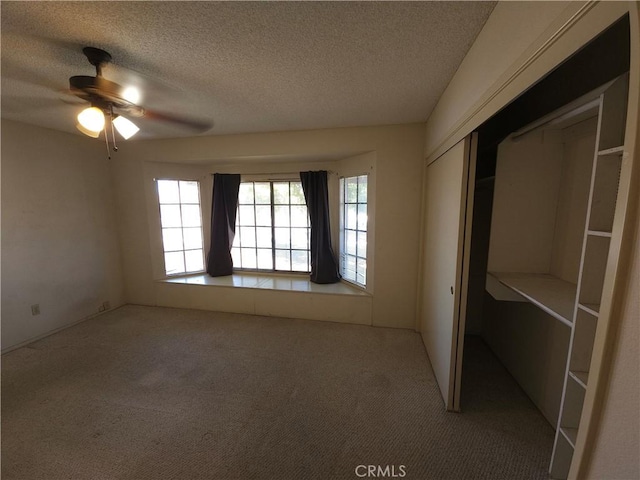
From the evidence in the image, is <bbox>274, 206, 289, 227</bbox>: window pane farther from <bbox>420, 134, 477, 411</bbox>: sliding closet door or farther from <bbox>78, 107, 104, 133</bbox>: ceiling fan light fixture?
<bbox>78, 107, 104, 133</bbox>: ceiling fan light fixture

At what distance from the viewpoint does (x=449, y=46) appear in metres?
1.47

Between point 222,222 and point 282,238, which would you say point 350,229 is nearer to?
point 282,238

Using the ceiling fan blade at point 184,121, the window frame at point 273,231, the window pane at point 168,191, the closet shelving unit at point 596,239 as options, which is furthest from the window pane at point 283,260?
the closet shelving unit at point 596,239

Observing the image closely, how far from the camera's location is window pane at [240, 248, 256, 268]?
414cm

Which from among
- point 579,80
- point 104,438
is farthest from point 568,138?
point 104,438

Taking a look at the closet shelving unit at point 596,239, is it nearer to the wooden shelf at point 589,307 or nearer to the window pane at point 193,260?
the wooden shelf at point 589,307

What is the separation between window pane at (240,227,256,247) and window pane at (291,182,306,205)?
84cm

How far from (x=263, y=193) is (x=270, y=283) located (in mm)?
1395

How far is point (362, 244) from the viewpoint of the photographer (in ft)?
11.0

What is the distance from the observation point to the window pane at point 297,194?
381cm

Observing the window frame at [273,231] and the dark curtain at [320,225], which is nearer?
the dark curtain at [320,225]

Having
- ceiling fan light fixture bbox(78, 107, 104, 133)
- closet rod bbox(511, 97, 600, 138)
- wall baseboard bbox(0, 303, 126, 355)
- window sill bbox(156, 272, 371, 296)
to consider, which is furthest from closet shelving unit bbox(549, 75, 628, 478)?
wall baseboard bbox(0, 303, 126, 355)

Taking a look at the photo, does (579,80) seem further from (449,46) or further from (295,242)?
(295,242)

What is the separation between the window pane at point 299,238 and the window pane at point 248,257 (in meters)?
0.70
